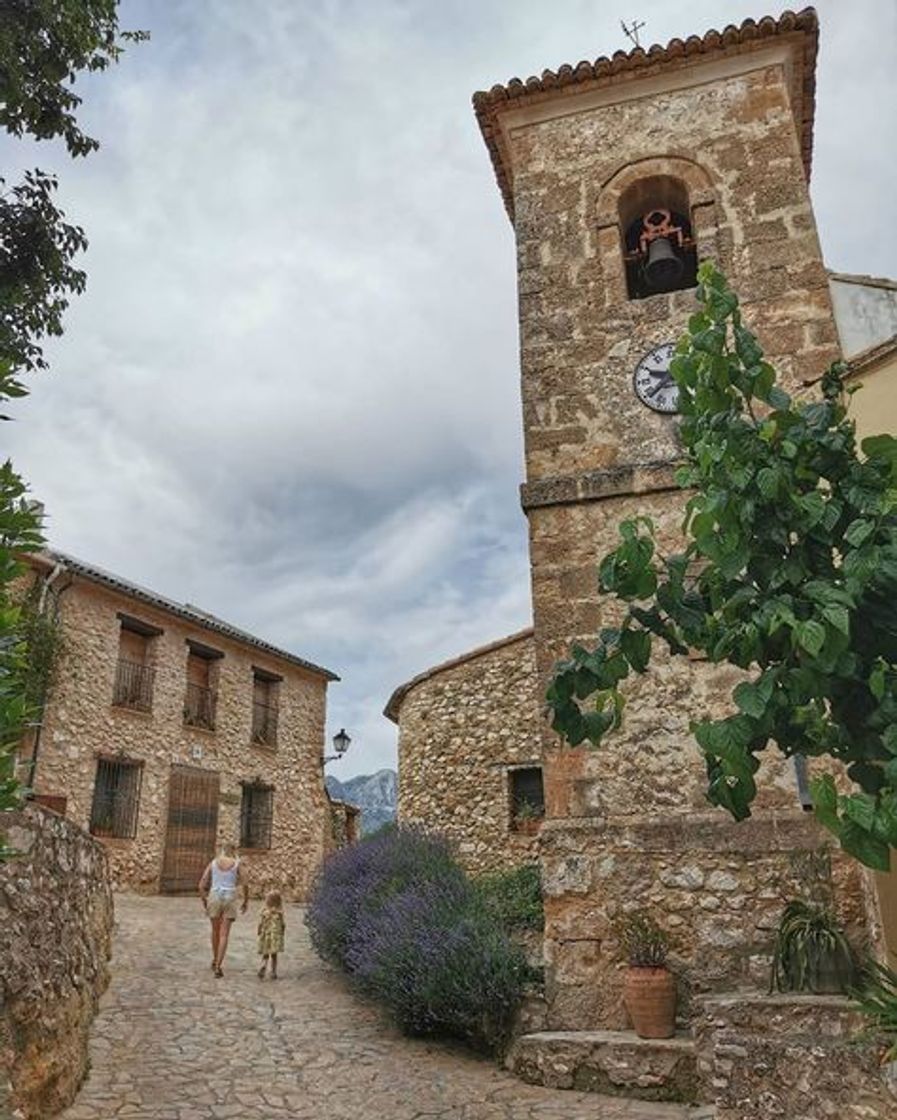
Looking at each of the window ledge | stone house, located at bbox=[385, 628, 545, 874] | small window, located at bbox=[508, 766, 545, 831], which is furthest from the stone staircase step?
the window ledge

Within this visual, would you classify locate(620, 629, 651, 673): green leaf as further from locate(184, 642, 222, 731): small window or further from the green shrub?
locate(184, 642, 222, 731): small window

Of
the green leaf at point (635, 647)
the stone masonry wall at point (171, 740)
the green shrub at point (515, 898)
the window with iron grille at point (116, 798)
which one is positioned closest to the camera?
the green leaf at point (635, 647)

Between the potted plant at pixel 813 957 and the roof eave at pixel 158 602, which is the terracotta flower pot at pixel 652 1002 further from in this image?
the roof eave at pixel 158 602

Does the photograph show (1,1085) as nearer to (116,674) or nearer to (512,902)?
(512,902)

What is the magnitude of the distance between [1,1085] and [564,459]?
5358 millimetres

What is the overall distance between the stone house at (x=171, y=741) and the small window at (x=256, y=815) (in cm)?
2

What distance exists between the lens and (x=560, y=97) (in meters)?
8.40

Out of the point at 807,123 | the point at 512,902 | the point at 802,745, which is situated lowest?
the point at 512,902

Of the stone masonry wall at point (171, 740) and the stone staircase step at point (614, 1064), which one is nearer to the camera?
the stone staircase step at point (614, 1064)

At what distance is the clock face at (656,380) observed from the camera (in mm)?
7051

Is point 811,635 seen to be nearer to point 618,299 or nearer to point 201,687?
point 618,299

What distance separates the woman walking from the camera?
8.40 meters

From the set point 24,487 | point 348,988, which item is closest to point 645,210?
point 24,487

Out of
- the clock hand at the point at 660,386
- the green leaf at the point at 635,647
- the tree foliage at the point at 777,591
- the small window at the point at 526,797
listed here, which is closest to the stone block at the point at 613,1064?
→ the tree foliage at the point at 777,591
